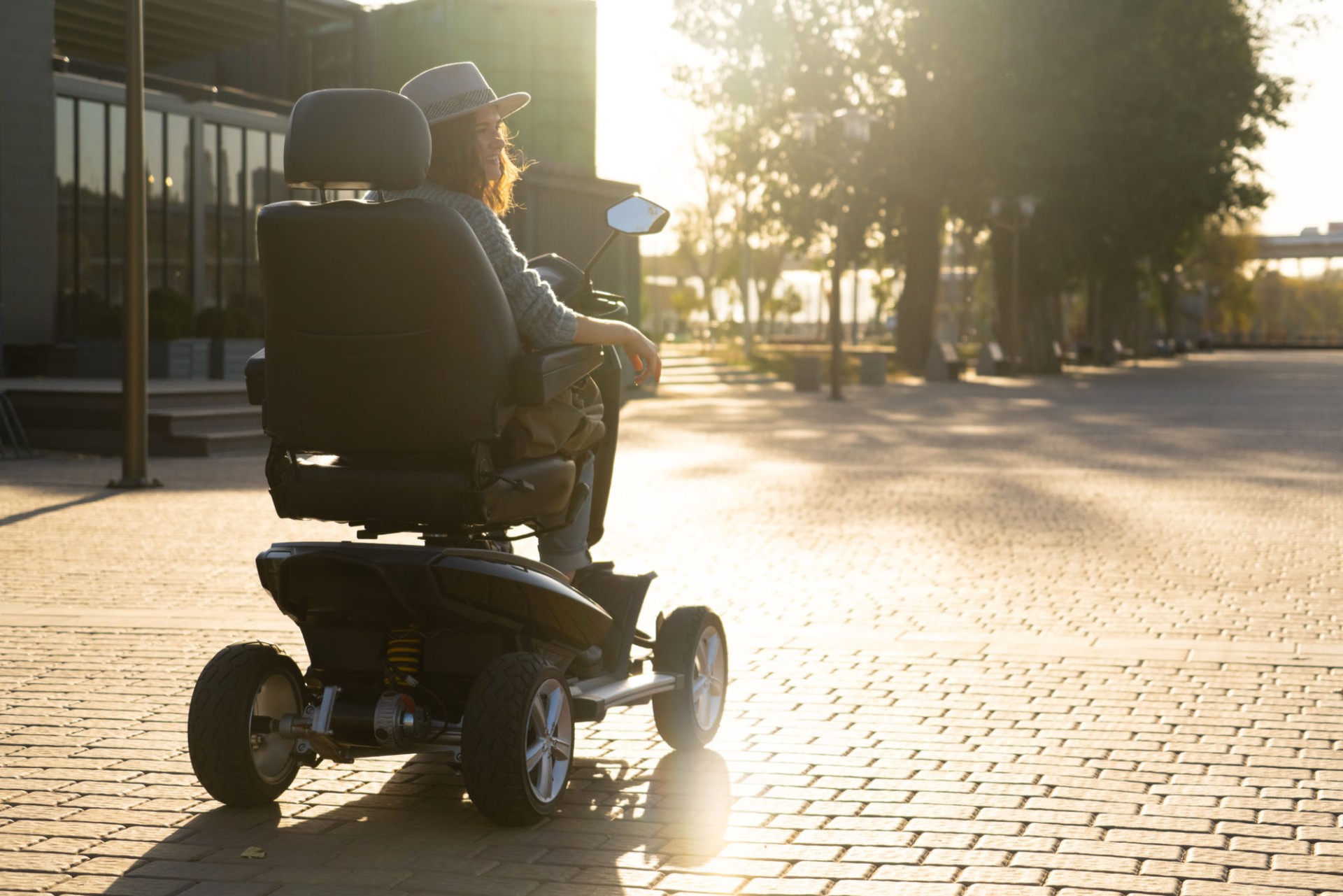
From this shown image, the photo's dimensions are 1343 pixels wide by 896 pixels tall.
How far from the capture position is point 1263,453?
1888 centimetres

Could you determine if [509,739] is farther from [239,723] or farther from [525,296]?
[525,296]

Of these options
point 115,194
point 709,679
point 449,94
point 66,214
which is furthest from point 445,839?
point 115,194

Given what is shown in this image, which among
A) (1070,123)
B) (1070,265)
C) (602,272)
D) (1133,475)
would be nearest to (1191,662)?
(1133,475)

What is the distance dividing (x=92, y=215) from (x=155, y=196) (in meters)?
1.26

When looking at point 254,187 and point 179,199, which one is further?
point 254,187

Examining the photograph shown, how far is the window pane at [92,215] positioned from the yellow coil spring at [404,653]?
875 inches

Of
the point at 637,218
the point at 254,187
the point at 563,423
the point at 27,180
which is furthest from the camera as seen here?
the point at 254,187

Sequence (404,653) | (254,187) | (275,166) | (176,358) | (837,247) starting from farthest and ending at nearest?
1. (837,247)
2. (275,166)
3. (254,187)
4. (176,358)
5. (404,653)

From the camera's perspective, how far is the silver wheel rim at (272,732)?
4.28 metres

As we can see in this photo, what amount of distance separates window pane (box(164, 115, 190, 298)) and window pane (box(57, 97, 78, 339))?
6.01 ft

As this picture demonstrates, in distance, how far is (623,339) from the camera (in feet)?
14.8

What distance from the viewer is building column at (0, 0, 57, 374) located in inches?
945

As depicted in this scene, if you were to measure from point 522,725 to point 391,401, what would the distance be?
2.81 ft

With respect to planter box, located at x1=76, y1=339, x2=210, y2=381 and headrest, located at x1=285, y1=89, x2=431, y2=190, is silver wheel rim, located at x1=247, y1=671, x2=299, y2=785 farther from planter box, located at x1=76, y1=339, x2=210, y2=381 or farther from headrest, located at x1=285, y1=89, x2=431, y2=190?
planter box, located at x1=76, y1=339, x2=210, y2=381
